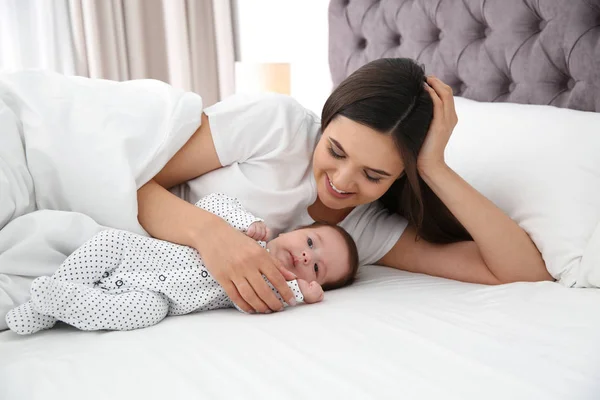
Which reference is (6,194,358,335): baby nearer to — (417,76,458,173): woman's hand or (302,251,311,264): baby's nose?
(302,251,311,264): baby's nose

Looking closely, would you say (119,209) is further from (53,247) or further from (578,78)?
(578,78)

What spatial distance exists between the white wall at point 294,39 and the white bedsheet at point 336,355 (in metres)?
2.29

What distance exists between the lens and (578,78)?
1891 mm

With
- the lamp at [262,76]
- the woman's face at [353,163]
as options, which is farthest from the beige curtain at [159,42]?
the woman's face at [353,163]

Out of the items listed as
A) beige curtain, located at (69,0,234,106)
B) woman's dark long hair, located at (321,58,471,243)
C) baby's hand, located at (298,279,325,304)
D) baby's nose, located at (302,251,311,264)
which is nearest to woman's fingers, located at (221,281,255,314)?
baby's hand, located at (298,279,325,304)

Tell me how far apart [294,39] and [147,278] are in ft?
9.09

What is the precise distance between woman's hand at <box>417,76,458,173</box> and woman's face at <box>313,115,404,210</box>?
0.24 ft

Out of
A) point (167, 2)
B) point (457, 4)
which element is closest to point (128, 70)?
point (167, 2)

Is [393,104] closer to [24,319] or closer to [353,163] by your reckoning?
[353,163]

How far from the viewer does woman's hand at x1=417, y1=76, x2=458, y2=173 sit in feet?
4.85

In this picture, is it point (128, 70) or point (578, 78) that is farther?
point (128, 70)

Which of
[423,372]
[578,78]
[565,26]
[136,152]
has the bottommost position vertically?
A: [423,372]

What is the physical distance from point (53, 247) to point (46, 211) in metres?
0.10

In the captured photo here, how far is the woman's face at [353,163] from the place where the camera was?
4.73 ft
